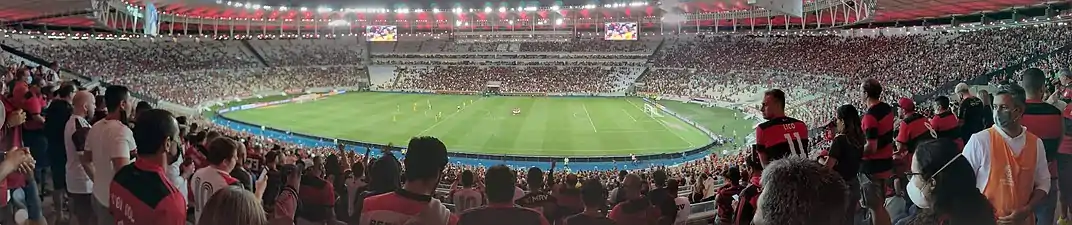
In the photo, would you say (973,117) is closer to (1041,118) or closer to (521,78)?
(1041,118)

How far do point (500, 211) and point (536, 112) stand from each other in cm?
4019

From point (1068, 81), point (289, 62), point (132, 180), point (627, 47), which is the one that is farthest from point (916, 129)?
point (289, 62)

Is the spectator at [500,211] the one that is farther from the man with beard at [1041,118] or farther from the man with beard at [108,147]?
the man with beard at [1041,118]

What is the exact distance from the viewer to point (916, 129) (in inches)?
247

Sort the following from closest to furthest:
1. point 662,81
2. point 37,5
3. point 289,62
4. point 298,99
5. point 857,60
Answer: point 37,5, point 857,60, point 298,99, point 662,81, point 289,62

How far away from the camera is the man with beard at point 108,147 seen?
15.1 ft

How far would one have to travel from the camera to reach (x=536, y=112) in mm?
43312

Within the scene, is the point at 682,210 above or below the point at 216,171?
below

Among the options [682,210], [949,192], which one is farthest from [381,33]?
[949,192]

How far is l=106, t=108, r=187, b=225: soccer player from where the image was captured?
133 inches

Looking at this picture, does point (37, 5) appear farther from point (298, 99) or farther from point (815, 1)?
point (815, 1)

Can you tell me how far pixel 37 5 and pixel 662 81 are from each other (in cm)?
4457

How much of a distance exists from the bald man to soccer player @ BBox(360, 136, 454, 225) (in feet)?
12.1

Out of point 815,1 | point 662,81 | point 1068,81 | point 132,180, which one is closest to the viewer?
point 132,180
